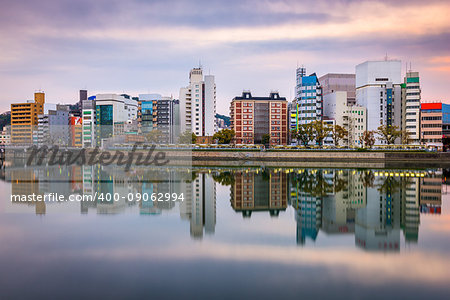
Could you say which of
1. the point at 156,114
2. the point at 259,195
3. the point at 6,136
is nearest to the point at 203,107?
the point at 156,114

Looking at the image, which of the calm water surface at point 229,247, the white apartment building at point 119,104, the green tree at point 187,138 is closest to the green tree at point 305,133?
the green tree at point 187,138

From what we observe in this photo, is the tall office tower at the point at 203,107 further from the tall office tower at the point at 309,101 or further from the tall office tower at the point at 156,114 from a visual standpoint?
the tall office tower at the point at 309,101

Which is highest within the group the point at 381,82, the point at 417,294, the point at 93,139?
the point at 381,82

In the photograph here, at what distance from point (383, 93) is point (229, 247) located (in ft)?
215

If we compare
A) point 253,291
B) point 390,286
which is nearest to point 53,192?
point 253,291

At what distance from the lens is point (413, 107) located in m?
67.8

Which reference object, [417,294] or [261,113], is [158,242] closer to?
[417,294]

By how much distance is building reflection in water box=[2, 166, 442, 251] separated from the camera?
14.6 metres

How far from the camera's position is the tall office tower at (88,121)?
95.0 meters

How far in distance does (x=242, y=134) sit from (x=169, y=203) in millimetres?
61427

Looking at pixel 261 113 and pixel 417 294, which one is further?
pixel 261 113

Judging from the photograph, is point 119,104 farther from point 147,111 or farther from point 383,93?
point 383,93

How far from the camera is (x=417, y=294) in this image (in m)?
8.70

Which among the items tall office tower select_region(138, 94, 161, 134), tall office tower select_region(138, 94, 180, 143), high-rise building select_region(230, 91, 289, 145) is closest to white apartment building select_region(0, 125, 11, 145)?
tall office tower select_region(138, 94, 161, 134)
